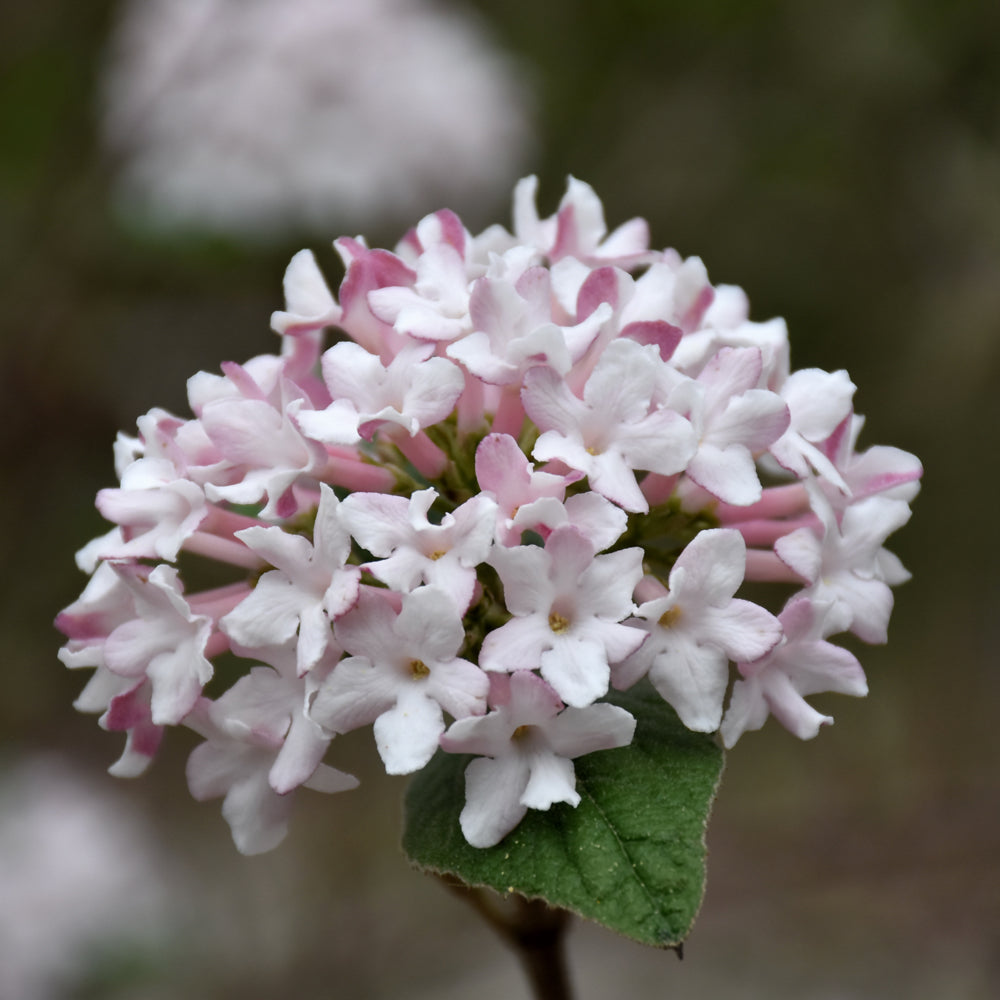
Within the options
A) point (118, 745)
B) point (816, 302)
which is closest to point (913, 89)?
point (816, 302)

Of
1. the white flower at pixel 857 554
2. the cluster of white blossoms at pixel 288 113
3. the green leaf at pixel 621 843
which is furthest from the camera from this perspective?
the cluster of white blossoms at pixel 288 113

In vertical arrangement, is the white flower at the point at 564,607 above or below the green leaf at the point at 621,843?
above

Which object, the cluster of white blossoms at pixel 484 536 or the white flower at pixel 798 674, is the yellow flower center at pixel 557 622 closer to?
the cluster of white blossoms at pixel 484 536


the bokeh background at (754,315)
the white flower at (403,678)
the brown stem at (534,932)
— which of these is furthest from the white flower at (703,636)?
the bokeh background at (754,315)

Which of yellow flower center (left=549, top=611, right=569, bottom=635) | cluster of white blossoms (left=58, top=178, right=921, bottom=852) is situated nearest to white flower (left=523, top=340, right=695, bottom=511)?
cluster of white blossoms (left=58, top=178, right=921, bottom=852)

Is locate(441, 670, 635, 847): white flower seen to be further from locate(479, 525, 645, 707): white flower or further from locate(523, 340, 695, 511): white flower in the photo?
locate(523, 340, 695, 511): white flower

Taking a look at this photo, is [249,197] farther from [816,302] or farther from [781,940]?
[781,940]
